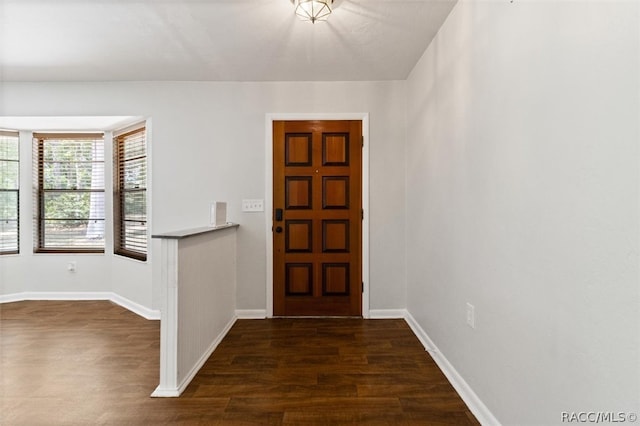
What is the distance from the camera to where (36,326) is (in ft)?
10.4

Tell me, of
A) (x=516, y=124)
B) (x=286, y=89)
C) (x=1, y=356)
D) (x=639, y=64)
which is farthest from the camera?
(x=286, y=89)

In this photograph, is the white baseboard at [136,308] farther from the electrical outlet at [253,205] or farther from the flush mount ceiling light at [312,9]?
the flush mount ceiling light at [312,9]

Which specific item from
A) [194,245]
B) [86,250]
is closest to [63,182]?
[86,250]

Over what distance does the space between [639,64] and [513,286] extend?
951 millimetres

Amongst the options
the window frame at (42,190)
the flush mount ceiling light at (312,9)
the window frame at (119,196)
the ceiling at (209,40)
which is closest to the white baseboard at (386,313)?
the ceiling at (209,40)

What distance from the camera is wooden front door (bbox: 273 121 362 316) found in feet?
11.4

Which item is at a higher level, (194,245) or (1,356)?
(194,245)

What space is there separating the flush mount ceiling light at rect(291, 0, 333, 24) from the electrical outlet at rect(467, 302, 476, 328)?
2.04m

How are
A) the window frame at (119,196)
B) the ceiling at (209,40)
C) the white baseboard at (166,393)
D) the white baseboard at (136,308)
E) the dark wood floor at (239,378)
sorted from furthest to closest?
the window frame at (119,196) < the white baseboard at (136,308) < the ceiling at (209,40) < the white baseboard at (166,393) < the dark wood floor at (239,378)

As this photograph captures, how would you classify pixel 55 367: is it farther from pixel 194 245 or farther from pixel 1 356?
pixel 194 245

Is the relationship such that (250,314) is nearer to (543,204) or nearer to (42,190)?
(543,204)

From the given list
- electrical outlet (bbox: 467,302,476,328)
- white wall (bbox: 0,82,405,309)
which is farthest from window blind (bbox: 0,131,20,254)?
electrical outlet (bbox: 467,302,476,328)

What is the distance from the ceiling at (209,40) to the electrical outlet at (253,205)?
4.12ft

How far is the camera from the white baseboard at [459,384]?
5.65ft
